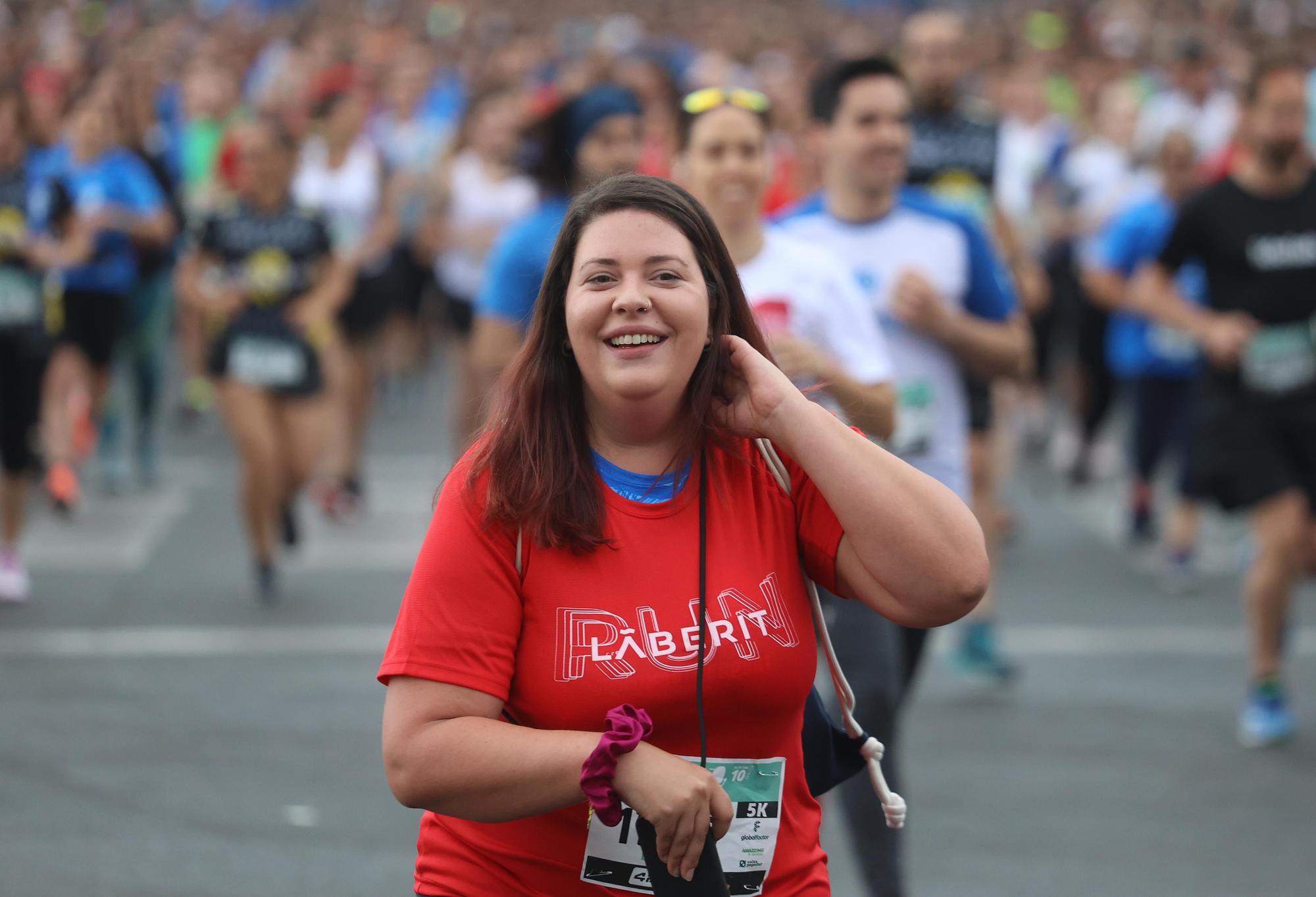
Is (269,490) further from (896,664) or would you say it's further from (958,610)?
(958,610)

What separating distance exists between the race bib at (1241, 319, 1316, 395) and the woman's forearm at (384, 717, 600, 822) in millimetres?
4555

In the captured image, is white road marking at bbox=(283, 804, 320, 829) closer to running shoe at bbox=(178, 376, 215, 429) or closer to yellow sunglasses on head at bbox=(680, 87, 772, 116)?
yellow sunglasses on head at bbox=(680, 87, 772, 116)

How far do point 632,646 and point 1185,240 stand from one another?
4.60m

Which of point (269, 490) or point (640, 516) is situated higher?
point (640, 516)

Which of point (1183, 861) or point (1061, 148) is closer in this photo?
point (1183, 861)

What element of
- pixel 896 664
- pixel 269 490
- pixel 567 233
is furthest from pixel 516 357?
pixel 269 490

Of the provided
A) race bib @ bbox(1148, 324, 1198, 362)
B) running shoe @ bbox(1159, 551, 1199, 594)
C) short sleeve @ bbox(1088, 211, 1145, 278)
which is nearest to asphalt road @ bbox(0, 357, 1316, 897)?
running shoe @ bbox(1159, 551, 1199, 594)

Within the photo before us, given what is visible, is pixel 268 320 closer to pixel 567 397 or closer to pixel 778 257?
pixel 778 257

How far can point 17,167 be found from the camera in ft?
28.6

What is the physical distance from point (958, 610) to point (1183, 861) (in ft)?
9.65

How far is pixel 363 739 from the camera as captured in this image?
6.41m

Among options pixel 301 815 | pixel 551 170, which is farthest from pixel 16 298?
pixel 301 815

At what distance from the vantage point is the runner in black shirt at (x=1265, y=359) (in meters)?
6.30

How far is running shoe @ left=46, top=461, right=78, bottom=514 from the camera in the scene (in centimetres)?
1034
